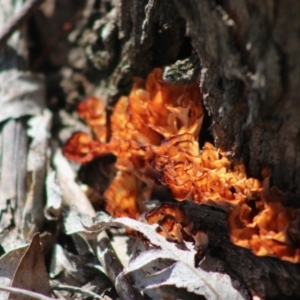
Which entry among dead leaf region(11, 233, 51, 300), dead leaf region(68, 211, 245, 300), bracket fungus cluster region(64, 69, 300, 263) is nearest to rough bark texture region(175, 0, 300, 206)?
bracket fungus cluster region(64, 69, 300, 263)

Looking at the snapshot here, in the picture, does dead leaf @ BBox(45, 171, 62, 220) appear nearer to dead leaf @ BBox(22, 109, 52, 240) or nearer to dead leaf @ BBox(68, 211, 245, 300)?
dead leaf @ BBox(22, 109, 52, 240)

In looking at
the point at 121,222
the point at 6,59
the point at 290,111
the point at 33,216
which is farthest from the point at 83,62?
the point at 290,111

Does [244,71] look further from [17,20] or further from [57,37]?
[57,37]

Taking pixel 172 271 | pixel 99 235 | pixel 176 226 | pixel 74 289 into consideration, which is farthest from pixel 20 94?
pixel 172 271

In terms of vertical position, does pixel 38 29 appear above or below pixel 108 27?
above

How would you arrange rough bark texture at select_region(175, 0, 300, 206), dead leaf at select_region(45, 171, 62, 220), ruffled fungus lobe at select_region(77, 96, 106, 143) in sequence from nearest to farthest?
rough bark texture at select_region(175, 0, 300, 206) → dead leaf at select_region(45, 171, 62, 220) → ruffled fungus lobe at select_region(77, 96, 106, 143)

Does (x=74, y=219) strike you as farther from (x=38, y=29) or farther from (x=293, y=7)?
(x=38, y=29)

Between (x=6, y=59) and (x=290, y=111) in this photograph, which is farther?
(x=6, y=59)
